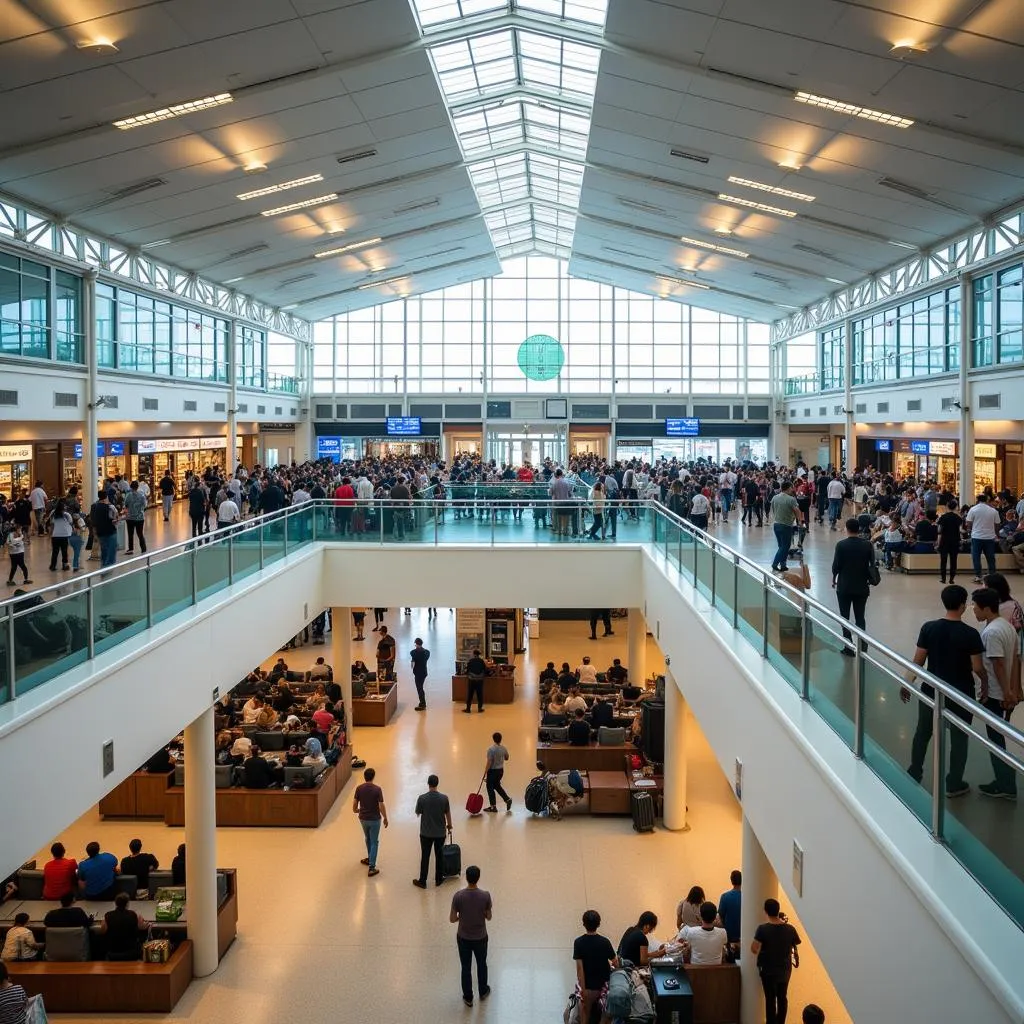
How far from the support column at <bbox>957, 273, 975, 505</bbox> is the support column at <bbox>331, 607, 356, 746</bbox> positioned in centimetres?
1435

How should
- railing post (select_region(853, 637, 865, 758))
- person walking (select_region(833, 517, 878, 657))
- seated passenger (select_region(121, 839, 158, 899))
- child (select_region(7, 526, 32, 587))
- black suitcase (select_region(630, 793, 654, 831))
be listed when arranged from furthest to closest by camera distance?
1. black suitcase (select_region(630, 793, 654, 831))
2. child (select_region(7, 526, 32, 587))
3. seated passenger (select_region(121, 839, 158, 899))
4. person walking (select_region(833, 517, 878, 657))
5. railing post (select_region(853, 637, 865, 758))

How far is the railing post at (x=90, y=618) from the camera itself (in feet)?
25.2

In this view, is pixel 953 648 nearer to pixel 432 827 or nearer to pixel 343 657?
pixel 432 827

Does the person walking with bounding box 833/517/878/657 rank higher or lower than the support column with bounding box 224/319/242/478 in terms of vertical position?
lower

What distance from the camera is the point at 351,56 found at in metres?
15.4

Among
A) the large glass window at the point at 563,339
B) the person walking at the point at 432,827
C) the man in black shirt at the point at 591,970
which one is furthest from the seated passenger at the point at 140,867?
the large glass window at the point at 563,339

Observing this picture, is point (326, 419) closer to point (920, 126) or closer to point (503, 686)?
point (503, 686)

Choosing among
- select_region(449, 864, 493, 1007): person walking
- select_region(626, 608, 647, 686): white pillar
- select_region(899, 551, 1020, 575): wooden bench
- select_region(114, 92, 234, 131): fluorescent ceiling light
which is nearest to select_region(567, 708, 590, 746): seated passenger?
select_region(626, 608, 647, 686): white pillar

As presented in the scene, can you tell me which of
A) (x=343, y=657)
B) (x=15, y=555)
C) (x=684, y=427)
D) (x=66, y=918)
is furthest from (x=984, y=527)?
(x=684, y=427)

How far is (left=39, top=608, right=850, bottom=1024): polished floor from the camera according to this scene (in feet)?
33.3

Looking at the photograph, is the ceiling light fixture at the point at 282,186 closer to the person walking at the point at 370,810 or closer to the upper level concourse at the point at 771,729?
the upper level concourse at the point at 771,729

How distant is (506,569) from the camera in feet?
→ 56.3

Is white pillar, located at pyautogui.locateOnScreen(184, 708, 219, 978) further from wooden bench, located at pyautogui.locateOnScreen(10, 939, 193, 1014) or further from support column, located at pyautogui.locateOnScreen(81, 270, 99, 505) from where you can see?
support column, located at pyautogui.locateOnScreen(81, 270, 99, 505)

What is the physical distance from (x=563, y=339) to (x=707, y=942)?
1428 inches
